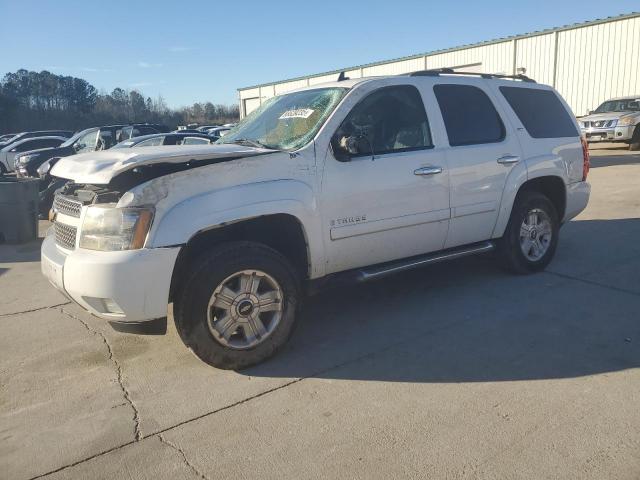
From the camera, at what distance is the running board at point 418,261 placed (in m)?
4.18

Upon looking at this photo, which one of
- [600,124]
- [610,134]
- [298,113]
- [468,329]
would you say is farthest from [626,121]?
[298,113]

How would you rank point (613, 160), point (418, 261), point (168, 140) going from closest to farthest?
1. point (418, 261)
2. point (168, 140)
3. point (613, 160)

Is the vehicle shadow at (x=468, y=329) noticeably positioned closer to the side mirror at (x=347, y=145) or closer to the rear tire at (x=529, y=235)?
the rear tire at (x=529, y=235)

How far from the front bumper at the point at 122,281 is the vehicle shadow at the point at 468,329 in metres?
0.85

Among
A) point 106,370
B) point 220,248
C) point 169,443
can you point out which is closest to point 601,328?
point 220,248

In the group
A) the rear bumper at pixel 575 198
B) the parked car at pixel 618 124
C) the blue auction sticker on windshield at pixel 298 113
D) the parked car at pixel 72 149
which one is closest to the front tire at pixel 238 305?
the blue auction sticker on windshield at pixel 298 113

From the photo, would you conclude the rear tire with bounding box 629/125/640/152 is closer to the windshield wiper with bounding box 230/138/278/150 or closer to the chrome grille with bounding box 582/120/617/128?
the chrome grille with bounding box 582/120/617/128

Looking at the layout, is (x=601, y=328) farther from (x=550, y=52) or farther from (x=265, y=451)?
(x=550, y=52)

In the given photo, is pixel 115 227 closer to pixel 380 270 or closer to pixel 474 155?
pixel 380 270

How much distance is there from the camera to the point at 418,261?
451 cm

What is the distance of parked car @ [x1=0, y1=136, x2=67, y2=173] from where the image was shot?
1983 centimetres

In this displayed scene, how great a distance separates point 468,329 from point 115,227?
2.72 meters

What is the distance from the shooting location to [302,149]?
3820 mm

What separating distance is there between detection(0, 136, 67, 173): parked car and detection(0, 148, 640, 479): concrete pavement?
1722 centimetres
